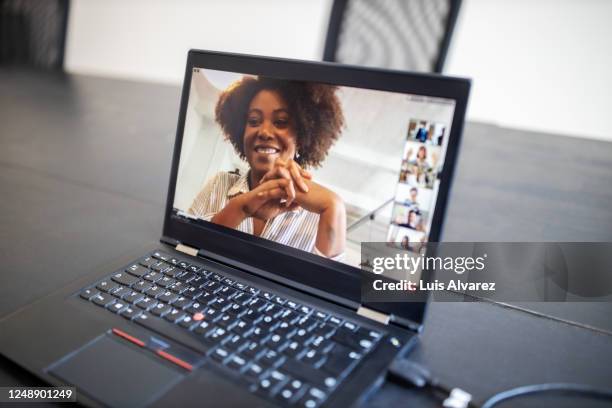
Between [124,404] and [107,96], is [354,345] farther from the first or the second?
[107,96]

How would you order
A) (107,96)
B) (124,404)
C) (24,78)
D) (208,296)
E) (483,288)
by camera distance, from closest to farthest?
(124,404), (208,296), (483,288), (107,96), (24,78)

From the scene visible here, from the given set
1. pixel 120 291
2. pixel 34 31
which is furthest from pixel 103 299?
pixel 34 31

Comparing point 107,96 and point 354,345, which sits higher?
point 107,96

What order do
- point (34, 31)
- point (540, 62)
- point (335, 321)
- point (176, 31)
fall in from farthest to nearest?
1. point (176, 31)
2. point (34, 31)
3. point (540, 62)
4. point (335, 321)

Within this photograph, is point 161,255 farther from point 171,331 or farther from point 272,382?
point 272,382

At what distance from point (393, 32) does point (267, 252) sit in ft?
5.06

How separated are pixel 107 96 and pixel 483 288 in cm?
162

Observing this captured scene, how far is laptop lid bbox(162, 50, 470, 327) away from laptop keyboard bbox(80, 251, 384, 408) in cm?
5

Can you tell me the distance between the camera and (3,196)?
0.82m

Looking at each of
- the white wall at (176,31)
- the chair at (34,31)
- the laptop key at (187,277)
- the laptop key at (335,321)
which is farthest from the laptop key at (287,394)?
the chair at (34,31)

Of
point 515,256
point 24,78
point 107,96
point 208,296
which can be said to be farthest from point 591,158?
point 24,78

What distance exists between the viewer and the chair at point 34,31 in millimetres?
2881

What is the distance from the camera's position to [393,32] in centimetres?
189

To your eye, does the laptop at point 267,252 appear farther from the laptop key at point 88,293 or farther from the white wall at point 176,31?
the white wall at point 176,31
